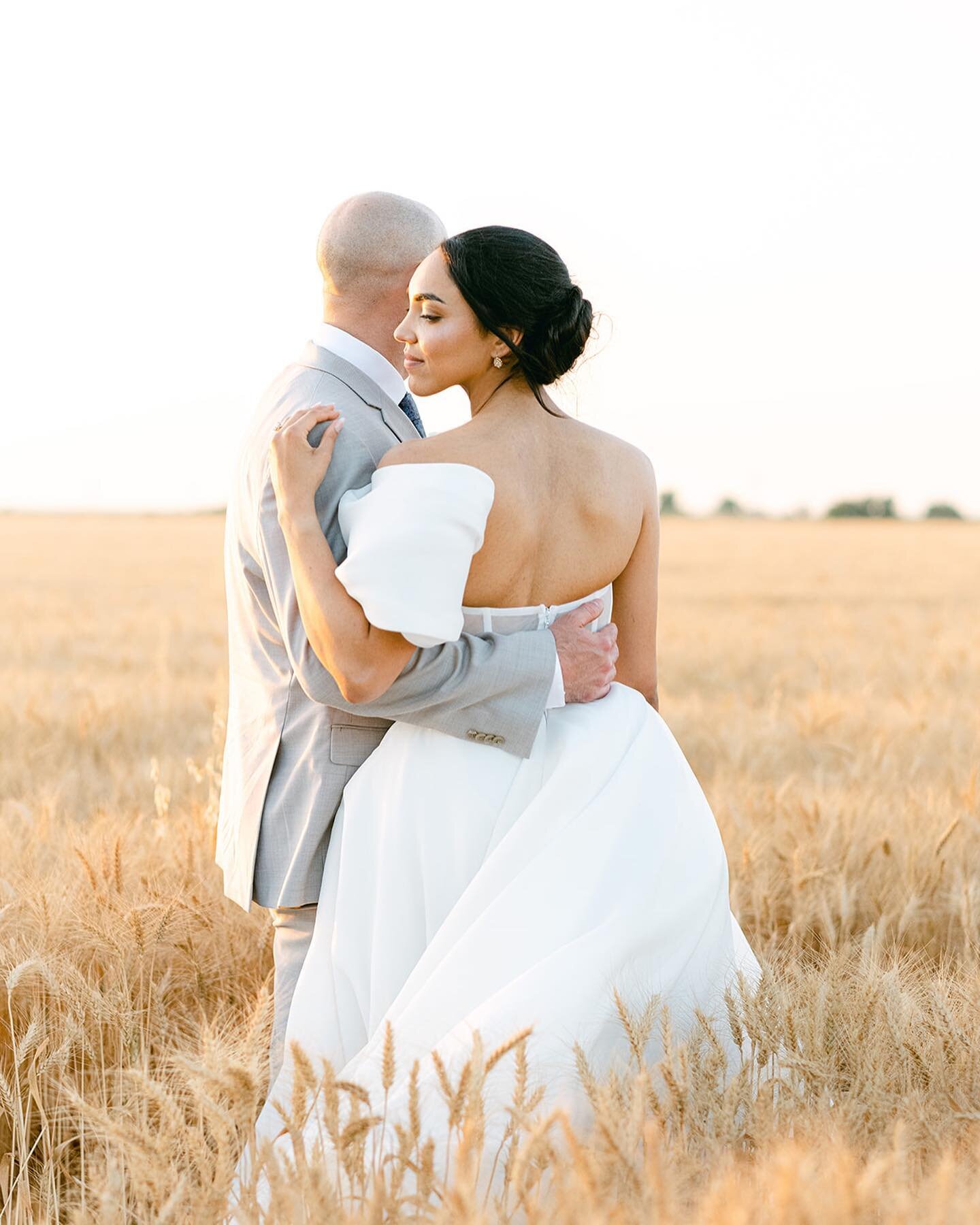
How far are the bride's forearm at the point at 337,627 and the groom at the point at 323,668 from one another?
0.06 metres

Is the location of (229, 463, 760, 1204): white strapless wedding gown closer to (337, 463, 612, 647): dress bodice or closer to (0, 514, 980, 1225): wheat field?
(337, 463, 612, 647): dress bodice

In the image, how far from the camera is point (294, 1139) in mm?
1513

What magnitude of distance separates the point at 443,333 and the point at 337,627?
609 millimetres

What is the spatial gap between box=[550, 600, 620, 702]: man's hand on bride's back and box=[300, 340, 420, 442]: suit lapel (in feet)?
1.70

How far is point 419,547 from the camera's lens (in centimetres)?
207

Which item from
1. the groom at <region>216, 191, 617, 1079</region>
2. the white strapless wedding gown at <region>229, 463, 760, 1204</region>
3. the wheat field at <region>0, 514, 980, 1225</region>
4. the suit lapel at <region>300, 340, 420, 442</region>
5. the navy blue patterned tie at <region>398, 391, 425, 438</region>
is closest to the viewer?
the wheat field at <region>0, 514, 980, 1225</region>

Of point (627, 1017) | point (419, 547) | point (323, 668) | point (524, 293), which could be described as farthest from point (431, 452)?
point (627, 1017)

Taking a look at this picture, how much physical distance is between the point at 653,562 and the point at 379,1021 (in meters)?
1.13

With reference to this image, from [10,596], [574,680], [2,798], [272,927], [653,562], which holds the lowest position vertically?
[10,596]

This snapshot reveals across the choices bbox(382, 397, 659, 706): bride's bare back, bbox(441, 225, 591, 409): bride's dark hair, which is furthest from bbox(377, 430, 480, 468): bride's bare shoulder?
bbox(441, 225, 591, 409): bride's dark hair

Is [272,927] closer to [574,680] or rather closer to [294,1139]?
[574,680]

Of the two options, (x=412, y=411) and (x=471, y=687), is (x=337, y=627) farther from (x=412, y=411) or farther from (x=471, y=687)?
(x=412, y=411)

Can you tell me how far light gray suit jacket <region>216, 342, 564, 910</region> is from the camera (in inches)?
89.0

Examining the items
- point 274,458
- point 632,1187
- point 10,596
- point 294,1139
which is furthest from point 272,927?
point 10,596
